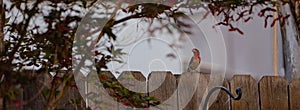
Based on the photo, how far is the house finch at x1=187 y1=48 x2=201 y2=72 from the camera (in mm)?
1952

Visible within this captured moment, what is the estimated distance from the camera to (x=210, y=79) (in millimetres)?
2164

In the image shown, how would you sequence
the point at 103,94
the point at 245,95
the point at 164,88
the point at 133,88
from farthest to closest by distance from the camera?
the point at 245,95, the point at 164,88, the point at 133,88, the point at 103,94

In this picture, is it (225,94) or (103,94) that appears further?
(225,94)

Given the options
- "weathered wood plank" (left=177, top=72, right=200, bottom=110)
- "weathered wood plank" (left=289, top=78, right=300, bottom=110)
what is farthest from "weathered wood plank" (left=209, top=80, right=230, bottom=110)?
"weathered wood plank" (left=289, top=78, right=300, bottom=110)

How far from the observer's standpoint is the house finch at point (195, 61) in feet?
6.40

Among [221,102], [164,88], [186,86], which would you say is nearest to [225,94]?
[221,102]

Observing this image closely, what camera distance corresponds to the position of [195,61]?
202cm

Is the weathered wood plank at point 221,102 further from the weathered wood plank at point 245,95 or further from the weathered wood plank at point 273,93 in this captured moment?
the weathered wood plank at point 273,93

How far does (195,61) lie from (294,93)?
1.81 ft

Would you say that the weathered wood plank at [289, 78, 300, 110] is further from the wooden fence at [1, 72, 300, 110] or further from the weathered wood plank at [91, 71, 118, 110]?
the weathered wood plank at [91, 71, 118, 110]

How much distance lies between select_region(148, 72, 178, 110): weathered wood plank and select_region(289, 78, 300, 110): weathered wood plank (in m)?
0.56

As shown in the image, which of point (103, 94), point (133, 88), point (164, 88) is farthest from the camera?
point (164, 88)

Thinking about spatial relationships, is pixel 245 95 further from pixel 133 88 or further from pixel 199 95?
pixel 133 88

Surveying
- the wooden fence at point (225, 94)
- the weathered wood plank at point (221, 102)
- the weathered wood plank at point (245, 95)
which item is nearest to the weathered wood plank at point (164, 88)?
the wooden fence at point (225, 94)
